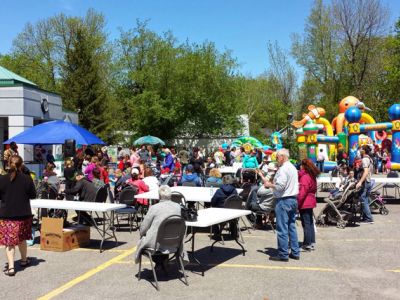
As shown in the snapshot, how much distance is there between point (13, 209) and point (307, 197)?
463cm

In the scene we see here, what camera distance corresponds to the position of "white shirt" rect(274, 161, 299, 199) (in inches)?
289

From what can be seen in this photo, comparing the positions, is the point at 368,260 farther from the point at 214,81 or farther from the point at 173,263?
the point at 214,81

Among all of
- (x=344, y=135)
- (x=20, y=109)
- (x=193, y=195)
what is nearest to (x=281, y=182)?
(x=193, y=195)

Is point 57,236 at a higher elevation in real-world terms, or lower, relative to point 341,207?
lower

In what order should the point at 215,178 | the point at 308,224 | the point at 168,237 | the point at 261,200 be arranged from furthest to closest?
the point at 215,178
the point at 261,200
the point at 308,224
the point at 168,237

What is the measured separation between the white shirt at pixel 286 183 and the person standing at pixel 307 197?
54 cm

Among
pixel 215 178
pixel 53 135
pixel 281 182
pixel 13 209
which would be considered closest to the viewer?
pixel 13 209

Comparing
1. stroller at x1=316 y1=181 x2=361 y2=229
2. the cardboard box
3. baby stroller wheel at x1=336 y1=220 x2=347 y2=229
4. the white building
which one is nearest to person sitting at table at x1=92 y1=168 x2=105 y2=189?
the cardboard box

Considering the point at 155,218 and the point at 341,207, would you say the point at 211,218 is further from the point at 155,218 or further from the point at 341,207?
the point at 341,207

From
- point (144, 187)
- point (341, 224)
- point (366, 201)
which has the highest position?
point (144, 187)

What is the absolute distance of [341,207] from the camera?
421 inches

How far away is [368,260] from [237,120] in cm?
3267

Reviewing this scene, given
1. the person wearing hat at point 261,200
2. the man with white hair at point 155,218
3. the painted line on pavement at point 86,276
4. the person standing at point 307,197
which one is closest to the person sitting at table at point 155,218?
the man with white hair at point 155,218

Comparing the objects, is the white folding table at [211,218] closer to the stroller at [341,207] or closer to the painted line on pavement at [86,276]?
the painted line on pavement at [86,276]
